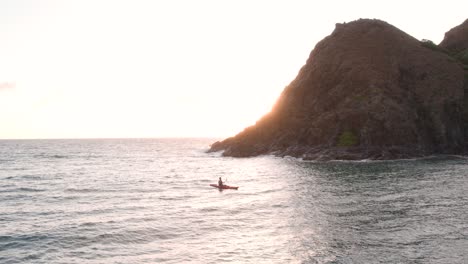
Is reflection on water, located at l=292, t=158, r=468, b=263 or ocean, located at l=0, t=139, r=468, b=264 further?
ocean, located at l=0, t=139, r=468, b=264

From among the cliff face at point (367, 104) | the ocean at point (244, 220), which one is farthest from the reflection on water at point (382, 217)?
the cliff face at point (367, 104)

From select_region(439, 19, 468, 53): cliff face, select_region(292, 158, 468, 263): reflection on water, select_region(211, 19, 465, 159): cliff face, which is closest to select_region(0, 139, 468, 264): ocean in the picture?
select_region(292, 158, 468, 263): reflection on water

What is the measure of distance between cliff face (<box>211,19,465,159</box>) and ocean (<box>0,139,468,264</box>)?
37.6 m

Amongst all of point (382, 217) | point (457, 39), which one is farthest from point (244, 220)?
point (457, 39)

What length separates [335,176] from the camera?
241 feet

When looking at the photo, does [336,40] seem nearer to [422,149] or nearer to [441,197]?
[422,149]

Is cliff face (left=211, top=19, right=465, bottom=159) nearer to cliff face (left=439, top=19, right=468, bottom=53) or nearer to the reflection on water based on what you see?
cliff face (left=439, top=19, right=468, bottom=53)

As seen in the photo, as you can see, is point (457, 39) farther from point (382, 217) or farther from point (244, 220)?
Answer: point (244, 220)

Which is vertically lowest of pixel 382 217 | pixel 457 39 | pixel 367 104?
pixel 382 217

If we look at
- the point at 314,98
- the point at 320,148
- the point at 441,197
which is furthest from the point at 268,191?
the point at 314,98

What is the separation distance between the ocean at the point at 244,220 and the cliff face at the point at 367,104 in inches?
1478

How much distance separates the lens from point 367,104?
11738 cm

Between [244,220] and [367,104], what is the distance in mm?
86589

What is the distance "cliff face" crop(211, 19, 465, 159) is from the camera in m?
111
